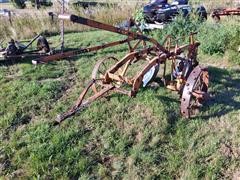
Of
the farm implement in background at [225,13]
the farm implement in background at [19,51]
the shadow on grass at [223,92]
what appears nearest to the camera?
the shadow on grass at [223,92]

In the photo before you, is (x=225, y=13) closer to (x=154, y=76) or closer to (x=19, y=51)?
(x=154, y=76)

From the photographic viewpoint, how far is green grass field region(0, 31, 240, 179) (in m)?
4.52

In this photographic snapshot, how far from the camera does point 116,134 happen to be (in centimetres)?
506

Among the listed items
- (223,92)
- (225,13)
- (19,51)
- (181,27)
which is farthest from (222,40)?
(19,51)

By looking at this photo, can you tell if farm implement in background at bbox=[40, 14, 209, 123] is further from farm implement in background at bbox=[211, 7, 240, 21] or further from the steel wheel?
farm implement in background at bbox=[211, 7, 240, 21]

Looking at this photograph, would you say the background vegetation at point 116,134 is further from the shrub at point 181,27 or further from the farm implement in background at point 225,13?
the farm implement in background at point 225,13

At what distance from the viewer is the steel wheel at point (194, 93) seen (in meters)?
5.06

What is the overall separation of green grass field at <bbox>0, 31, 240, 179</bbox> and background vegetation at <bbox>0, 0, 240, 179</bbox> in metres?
0.01

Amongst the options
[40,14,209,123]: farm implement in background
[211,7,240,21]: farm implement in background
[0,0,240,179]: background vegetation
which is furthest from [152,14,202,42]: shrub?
[40,14,209,123]: farm implement in background

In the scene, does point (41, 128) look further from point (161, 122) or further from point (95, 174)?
point (161, 122)

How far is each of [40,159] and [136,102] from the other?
1.72m

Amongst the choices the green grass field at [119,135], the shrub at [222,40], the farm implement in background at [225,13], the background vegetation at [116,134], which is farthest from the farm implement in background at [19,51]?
the farm implement in background at [225,13]

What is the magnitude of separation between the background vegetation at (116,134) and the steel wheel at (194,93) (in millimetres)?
152

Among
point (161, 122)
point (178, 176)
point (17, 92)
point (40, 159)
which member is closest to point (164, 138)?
point (161, 122)
